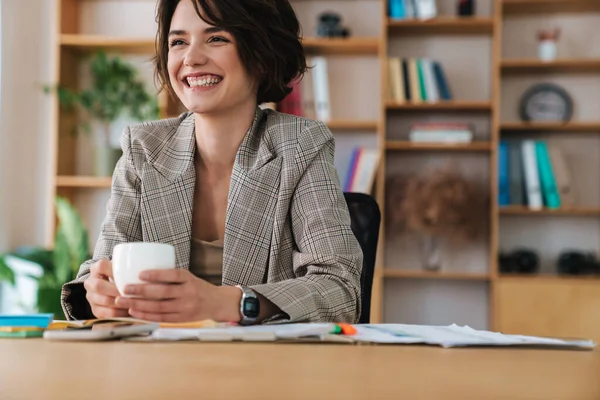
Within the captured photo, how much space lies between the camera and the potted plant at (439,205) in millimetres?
4172

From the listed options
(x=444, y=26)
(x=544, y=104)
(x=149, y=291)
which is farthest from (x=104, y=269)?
(x=544, y=104)

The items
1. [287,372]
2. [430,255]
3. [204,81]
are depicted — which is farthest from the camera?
[430,255]

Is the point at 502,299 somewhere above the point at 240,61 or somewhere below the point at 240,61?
below

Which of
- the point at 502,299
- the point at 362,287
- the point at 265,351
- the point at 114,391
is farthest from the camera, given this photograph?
the point at 502,299

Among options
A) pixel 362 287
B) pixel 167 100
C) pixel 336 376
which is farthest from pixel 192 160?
A: pixel 167 100

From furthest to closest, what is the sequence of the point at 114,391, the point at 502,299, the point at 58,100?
the point at 58,100 < the point at 502,299 < the point at 114,391

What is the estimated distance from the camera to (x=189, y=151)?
5.49 feet

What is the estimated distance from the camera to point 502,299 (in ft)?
13.4

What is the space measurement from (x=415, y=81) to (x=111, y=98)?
1573 mm

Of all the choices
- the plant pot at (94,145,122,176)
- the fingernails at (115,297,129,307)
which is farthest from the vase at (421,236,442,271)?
the fingernails at (115,297,129,307)

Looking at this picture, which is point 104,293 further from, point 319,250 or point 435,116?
point 435,116

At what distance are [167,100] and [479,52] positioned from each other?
1.68 m

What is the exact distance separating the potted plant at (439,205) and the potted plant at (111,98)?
1.34 meters

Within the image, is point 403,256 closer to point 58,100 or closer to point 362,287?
point 58,100
